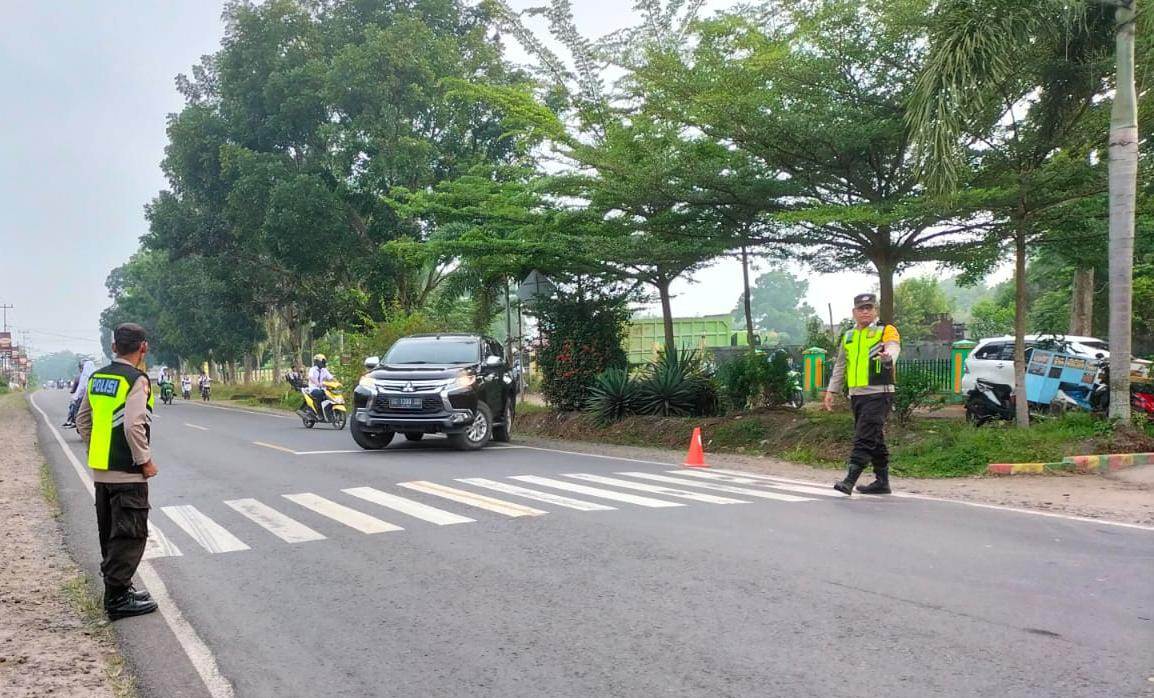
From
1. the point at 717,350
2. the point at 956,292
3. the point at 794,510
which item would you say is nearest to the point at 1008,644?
the point at 794,510

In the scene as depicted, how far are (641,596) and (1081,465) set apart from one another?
316 inches

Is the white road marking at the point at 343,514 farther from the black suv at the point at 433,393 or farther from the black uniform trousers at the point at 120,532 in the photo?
the black suv at the point at 433,393

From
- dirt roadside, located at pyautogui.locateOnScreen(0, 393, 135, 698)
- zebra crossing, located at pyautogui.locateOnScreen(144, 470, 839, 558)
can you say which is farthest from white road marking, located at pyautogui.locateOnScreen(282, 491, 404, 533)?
dirt roadside, located at pyautogui.locateOnScreen(0, 393, 135, 698)

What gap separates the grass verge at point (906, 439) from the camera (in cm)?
1159

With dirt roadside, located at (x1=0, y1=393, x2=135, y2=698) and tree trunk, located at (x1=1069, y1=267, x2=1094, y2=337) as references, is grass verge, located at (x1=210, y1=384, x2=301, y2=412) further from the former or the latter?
dirt roadside, located at (x1=0, y1=393, x2=135, y2=698)

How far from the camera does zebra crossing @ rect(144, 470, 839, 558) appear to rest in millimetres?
7879

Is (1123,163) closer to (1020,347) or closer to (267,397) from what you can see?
(1020,347)

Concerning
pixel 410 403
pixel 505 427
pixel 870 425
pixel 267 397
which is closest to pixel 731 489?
pixel 870 425

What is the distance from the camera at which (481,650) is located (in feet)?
15.1

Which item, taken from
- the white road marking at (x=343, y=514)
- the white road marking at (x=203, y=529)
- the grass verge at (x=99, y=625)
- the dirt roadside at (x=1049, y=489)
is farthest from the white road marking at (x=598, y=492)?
the grass verge at (x=99, y=625)

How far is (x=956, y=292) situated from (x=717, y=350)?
133 meters

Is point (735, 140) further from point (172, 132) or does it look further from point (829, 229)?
point (172, 132)

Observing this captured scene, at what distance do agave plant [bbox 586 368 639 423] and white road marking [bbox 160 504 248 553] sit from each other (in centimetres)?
973

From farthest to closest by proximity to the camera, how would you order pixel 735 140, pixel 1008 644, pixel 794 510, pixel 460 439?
pixel 460 439 < pixel 735 140 < pixel 794 510 < pixel 1008 644
